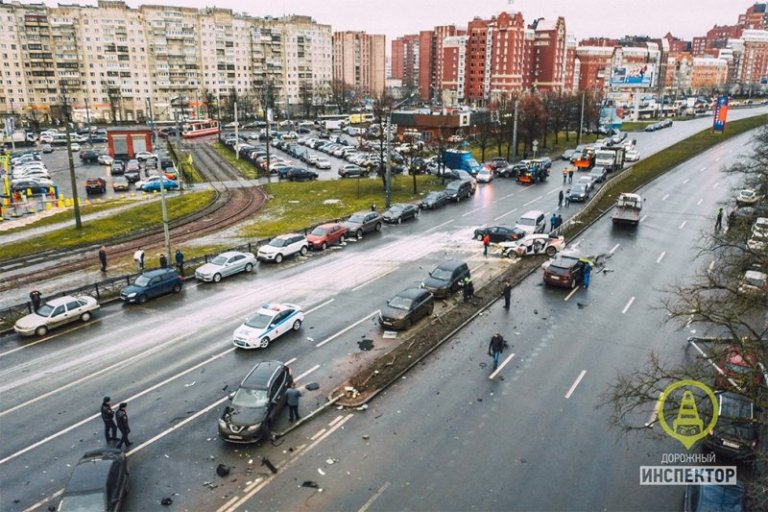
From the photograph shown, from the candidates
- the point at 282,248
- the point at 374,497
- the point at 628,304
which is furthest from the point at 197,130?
the point at 374,497

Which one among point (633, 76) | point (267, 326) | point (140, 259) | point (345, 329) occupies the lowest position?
point (345, 329)

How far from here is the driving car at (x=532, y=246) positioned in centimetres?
3550

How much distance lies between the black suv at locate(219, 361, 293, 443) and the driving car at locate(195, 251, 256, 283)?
13.4m

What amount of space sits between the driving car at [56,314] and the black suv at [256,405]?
1096 cm

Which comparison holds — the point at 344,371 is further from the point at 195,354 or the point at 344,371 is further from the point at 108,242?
the point at 108,242

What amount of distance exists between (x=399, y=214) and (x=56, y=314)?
84.6 feet

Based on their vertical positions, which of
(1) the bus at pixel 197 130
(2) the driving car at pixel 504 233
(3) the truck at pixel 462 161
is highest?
(1) the bus at pixel 197 130

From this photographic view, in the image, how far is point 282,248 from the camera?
34969mm

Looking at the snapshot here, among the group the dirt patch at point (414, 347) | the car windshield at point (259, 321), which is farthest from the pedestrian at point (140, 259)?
the dirt patch at point (414, 347)

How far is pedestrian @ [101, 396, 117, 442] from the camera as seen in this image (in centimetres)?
1623

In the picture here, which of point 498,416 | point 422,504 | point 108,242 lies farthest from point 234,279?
point 422,504

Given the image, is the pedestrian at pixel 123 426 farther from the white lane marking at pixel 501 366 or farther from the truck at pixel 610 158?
the truck at pixel 610 158

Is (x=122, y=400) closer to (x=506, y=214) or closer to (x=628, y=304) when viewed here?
(x=628, y=304)

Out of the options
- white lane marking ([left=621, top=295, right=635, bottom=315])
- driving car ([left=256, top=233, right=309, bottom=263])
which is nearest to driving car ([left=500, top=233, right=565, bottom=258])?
white lane marking ([left=621, top=295, right=635, bottom=315])
